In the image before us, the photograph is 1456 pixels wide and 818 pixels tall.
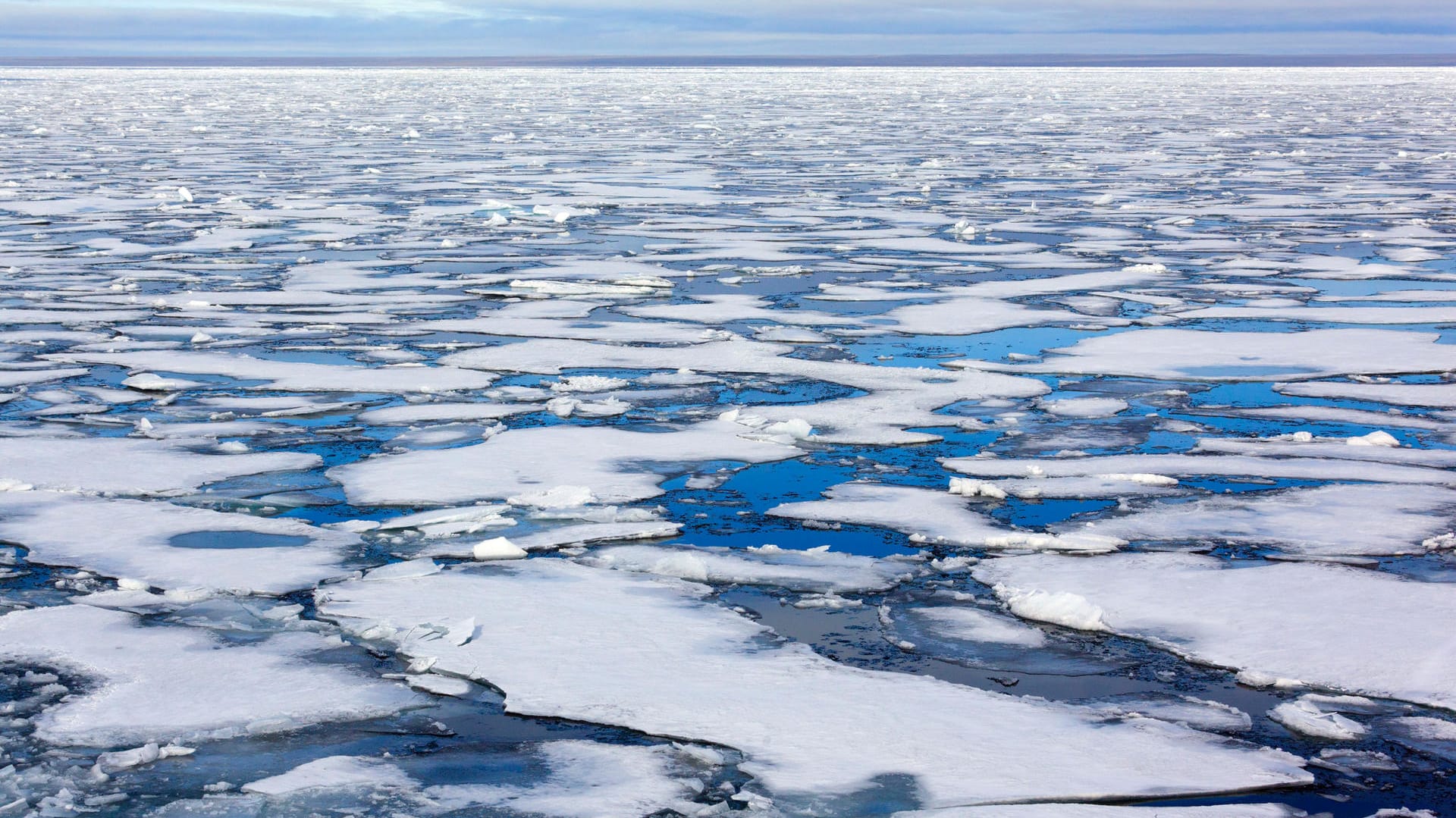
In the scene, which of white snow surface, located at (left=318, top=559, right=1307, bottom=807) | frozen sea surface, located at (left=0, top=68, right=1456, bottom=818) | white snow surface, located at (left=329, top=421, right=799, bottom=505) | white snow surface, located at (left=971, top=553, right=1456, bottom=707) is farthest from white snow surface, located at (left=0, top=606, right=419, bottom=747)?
white snow surface, located at (left=971, top=553, right=1456, bottom=707)

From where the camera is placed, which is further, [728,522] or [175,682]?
[728,522]

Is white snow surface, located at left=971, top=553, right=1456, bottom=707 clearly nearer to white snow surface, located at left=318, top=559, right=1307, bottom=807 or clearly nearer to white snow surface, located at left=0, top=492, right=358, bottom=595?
white snow surface, located at left=318, top=559, right=1307, bottom=807

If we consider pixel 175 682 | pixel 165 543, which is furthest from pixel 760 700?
pixel 165 543

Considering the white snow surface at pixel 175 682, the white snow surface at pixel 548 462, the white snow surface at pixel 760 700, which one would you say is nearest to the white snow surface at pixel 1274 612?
the white snow surface at pixel 760 700

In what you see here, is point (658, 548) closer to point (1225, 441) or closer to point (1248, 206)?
point (1225, 441)

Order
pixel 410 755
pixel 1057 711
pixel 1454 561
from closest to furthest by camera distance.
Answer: pixel 410 755
pixel 1057 711
pixel 1454 561

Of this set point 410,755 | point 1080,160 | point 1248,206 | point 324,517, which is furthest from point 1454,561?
point 1080,160

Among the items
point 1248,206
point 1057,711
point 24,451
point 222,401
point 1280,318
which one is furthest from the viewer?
point 1248,206

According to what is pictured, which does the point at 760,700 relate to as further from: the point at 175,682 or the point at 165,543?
the point at 165,543
